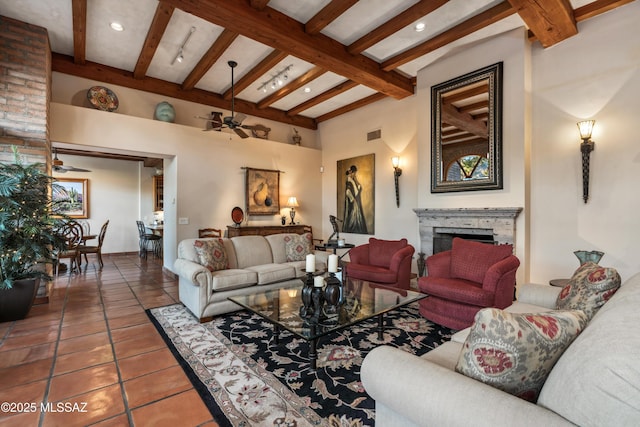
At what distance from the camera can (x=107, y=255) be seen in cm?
825

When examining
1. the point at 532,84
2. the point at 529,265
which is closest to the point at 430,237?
the point at 529,265

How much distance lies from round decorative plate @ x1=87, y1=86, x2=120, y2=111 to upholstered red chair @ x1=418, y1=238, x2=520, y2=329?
5.45 m

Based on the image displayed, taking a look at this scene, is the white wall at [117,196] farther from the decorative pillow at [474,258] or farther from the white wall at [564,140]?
the decorative pillow at [474,258]

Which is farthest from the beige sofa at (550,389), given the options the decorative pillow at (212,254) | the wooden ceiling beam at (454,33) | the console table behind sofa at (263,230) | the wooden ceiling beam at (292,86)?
the console table behind sofa at (263,230)

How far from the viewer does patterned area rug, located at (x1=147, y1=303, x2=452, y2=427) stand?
5.97 feet

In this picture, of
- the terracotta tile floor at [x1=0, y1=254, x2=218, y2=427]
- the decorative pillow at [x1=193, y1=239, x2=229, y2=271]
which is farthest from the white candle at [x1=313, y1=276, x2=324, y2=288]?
the decorative pillow at [x1=193, y1=239, x2=229, y2=271]

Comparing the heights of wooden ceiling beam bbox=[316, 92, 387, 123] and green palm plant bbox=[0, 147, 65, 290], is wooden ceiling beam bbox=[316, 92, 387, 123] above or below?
above

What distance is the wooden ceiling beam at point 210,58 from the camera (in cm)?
400

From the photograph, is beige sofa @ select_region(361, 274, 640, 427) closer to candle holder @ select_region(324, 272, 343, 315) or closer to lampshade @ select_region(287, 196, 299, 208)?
candle holder @ select_region(324, 272, 343, 315)

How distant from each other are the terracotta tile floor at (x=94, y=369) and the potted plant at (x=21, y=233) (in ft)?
0.94

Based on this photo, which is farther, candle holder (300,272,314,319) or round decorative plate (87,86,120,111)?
round decorative plate (87,86,120,111)

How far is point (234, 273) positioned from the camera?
3.59 m

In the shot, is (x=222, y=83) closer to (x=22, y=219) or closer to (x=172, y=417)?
(x=22, y=219)

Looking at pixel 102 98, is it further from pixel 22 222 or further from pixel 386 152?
pixel 386 152
